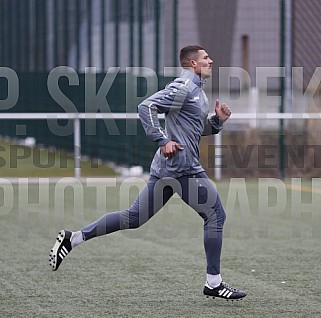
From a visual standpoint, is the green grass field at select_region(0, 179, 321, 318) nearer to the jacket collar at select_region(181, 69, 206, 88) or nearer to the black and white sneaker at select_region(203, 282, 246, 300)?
the black and white sneaker at select_region(203, 282, 246, 300)

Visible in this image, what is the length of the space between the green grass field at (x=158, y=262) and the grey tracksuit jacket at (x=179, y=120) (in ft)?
2.98

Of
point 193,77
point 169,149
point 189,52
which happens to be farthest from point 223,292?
point 189,52

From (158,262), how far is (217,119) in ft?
6.91

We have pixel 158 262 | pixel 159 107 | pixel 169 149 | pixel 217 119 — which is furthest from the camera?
pixel 158 262

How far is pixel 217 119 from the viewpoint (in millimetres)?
7652

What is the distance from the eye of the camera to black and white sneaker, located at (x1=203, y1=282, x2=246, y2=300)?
7324 millimetres

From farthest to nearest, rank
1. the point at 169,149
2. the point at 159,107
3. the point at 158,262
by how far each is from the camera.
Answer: the point at 158,262, the point at 159,107, the point at 169,149

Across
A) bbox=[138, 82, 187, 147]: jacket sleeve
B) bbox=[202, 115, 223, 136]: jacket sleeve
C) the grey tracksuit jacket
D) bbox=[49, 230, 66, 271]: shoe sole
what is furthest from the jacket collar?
bbox=[49, 230, 66, 271]: shoe sole

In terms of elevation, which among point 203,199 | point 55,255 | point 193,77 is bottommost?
point 55,255

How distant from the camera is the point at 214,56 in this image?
22.5 m

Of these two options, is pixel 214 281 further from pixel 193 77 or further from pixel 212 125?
pixel 193 77

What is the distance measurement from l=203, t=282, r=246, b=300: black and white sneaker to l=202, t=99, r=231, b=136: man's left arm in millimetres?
1084

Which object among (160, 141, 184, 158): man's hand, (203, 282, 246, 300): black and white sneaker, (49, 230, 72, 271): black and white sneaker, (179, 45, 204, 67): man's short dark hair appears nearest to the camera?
(160, 141, 184, 158): man's hand

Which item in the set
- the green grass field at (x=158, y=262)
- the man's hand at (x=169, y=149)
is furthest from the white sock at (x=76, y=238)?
the man's hand at (x=169, y=149)
